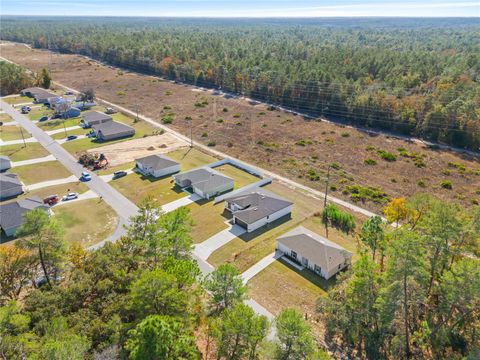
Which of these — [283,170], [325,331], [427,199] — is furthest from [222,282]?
[283,170]

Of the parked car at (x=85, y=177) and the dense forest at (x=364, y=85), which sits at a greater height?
the dense forest at (x=364, y=85)

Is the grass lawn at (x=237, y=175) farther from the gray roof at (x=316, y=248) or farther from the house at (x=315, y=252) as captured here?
the house at (x=315, y=252)

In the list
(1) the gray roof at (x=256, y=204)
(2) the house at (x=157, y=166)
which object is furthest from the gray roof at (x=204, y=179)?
(1) the gray roof at (x=256, y=204)

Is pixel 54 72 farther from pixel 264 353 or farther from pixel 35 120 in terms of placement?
pixel 264 353

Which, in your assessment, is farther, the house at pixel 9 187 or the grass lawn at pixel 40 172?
the grass lawn at pixel 40 172

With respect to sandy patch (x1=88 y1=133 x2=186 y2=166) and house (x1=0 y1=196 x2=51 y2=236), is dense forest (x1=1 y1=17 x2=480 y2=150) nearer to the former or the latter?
sandy patch (x1=88 y1=133 x2=186 y2=166)

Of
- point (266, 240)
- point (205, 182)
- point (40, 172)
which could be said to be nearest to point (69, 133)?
point (40, 172)
